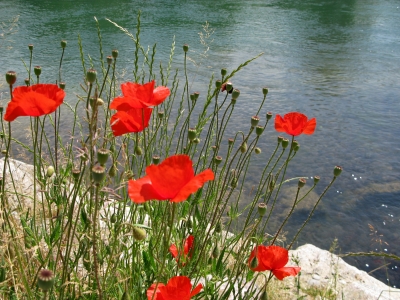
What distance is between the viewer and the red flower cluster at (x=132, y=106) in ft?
3.60

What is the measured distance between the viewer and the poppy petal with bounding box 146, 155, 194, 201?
83 cm

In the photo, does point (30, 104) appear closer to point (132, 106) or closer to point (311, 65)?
point (132, 106)

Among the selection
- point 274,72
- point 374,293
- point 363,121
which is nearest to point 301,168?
point 363,121

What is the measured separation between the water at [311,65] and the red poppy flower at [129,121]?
120cm

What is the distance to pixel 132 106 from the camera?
1103mm

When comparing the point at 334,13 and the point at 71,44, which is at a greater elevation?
the point at 334,13

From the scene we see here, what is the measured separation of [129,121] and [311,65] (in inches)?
256

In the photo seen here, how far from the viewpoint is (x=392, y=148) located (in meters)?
4.61

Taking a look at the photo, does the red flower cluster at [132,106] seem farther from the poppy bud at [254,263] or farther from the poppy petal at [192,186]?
the poppy bud at [254,263]

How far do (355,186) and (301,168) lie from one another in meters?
0.50

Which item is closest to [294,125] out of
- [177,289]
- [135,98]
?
[135,98]

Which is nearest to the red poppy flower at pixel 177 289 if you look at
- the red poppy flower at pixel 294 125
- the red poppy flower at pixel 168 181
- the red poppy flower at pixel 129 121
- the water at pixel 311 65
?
the red poppy flower at pixel 168 181

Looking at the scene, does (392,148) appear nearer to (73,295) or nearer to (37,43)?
(73,295)

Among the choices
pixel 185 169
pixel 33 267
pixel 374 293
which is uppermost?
pixel 185 169
